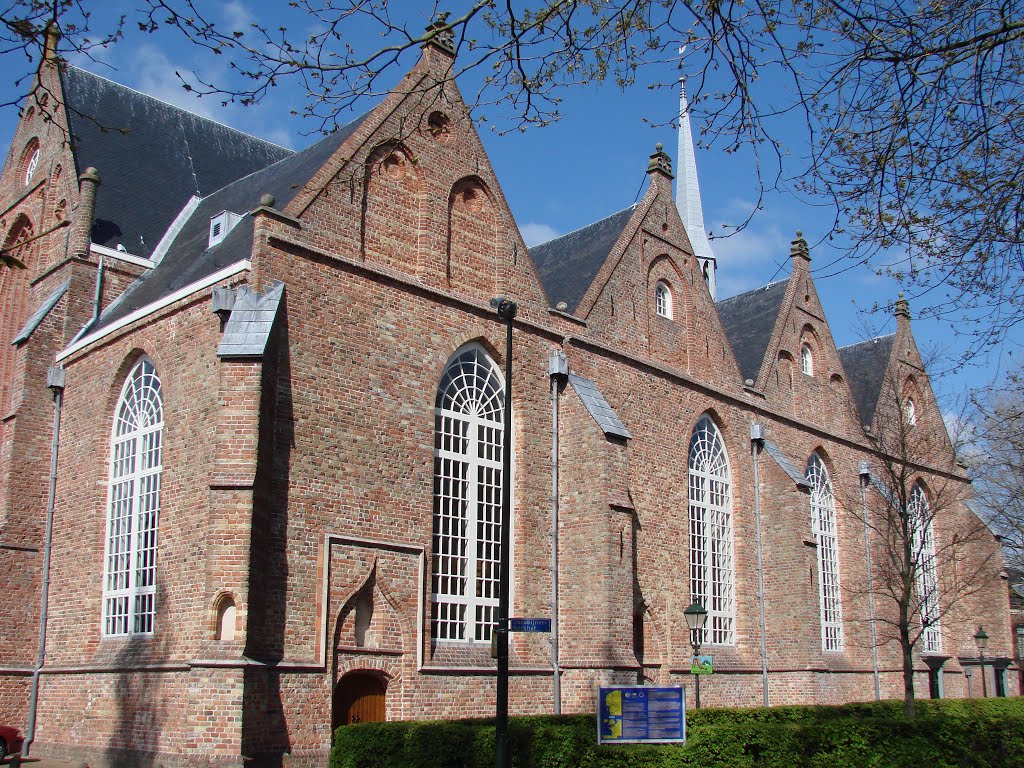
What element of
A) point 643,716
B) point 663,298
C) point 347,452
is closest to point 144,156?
point 347,452

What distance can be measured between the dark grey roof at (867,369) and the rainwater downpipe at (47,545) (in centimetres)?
2612

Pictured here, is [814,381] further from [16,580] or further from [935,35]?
[935,35]

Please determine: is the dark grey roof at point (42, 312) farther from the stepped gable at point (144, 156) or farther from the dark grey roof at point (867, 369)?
the dark grey roof at point (867, 369)

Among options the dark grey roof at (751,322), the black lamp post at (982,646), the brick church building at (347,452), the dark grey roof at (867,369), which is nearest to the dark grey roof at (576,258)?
the brick church building at (347,452)

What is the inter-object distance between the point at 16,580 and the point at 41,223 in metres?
9.56

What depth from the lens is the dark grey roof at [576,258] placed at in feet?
81.0

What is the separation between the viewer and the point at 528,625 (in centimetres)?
1458

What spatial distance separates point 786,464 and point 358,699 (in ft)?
50.1

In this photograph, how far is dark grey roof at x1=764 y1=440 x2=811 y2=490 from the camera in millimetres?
27109

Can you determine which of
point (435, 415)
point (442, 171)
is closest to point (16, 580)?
point (435, 415)

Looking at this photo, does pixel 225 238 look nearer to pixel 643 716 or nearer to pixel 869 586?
pixel 643 716

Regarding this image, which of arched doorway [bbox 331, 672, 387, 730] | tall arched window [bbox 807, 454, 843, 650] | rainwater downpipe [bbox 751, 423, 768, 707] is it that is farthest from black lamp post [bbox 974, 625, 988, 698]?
arched doorway [bbox 331, 672, 387, 730]

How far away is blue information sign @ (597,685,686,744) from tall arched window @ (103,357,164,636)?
7.96 meters

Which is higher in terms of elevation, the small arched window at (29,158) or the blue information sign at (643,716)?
the small arched window at (29,158)
